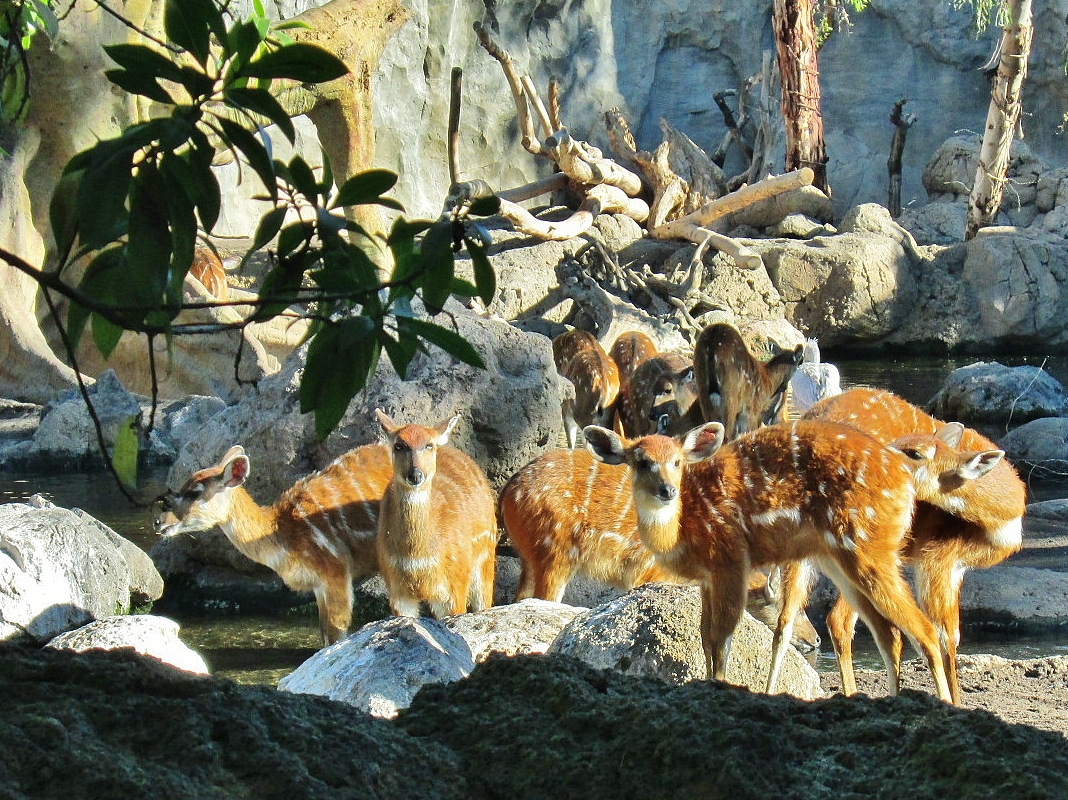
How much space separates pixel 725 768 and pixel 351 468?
219 inches

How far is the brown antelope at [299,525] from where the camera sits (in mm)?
7180

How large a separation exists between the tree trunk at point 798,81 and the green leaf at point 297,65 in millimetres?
22385

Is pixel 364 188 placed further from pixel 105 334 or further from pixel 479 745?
pixel 479 745

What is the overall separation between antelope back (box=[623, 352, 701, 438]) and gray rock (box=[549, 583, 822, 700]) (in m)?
4.49

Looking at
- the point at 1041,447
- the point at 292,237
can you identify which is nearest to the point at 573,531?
the point at 292,237

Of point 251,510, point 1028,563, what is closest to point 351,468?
point 251,510

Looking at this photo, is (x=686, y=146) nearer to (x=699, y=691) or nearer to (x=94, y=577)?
(x=94, y=577)

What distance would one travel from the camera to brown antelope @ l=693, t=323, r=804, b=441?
10.4 meters

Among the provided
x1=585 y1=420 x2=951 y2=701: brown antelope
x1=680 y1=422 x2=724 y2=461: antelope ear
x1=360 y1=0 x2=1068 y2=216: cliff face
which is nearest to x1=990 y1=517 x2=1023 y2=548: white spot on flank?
x1=585 y1=420 x2=951 y2=701: brown antelope

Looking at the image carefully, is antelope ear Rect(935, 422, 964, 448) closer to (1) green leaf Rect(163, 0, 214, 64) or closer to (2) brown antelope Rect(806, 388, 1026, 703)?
(2) brown antelope Rect(806, 388, 1026, 703)

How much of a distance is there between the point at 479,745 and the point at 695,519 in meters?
3.84

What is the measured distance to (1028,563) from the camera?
8406mm

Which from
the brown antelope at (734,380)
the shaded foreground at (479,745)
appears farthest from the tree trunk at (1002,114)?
the shaded foreground at (479,745)

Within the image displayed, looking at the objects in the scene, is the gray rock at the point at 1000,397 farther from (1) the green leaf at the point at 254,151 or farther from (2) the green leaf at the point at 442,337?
(1) the green leaf at the point at 254,151
